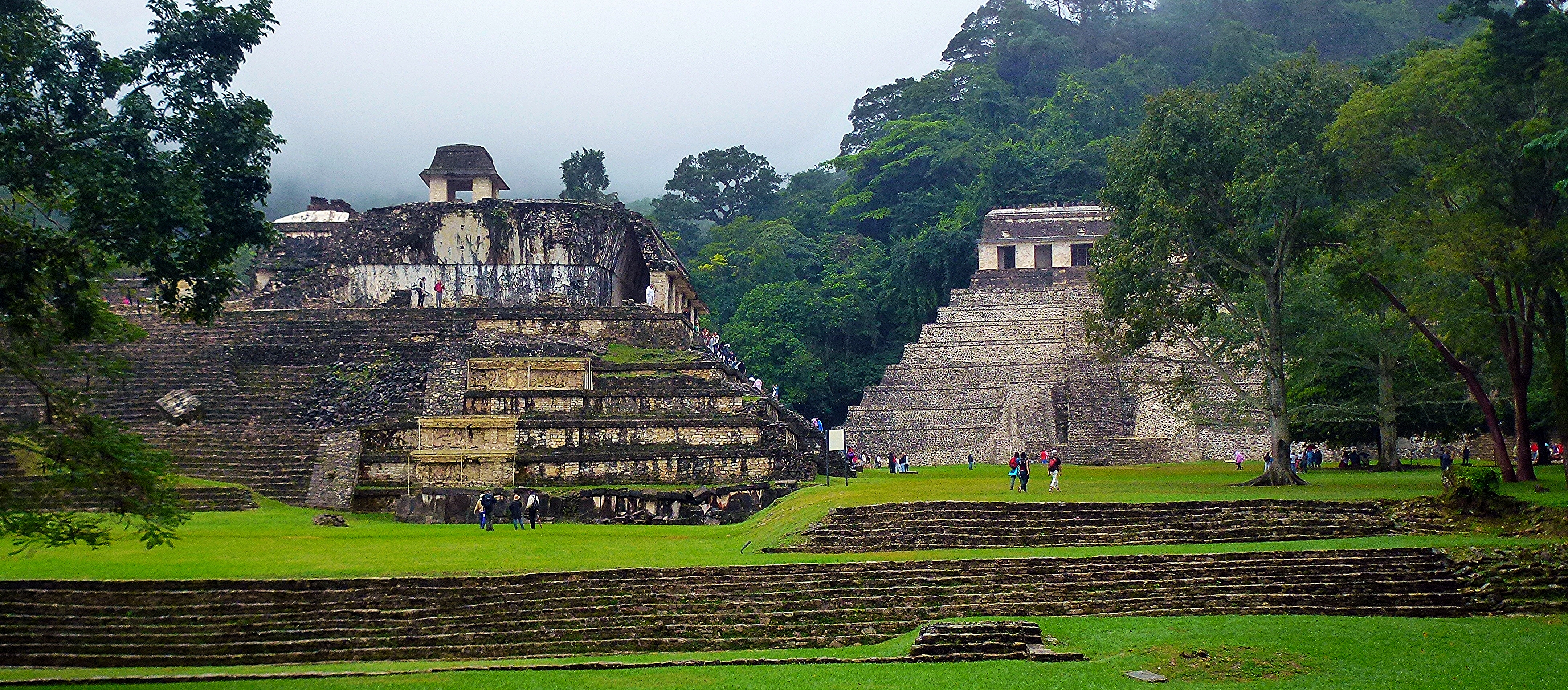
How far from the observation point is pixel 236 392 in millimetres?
26938

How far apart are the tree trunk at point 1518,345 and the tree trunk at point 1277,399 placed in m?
3.52

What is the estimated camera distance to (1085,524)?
1769 cm

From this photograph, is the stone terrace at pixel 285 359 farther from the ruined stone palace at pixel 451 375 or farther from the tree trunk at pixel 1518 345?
the tree trunk at pixel 1518 345

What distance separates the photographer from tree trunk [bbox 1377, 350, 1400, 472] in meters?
28.2

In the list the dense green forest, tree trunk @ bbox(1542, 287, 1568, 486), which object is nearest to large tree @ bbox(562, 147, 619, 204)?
the dense green forest

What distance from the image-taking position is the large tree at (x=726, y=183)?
72.5 meters

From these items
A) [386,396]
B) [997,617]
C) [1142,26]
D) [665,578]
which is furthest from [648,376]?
[1142,26]

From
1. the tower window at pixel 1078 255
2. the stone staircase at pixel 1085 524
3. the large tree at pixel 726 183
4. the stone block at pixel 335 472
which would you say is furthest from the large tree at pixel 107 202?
the large tree at pixel 726 183

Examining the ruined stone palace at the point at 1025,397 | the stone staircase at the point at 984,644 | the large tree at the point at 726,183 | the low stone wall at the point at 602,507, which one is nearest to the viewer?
the stone staircase at the point at 984,644

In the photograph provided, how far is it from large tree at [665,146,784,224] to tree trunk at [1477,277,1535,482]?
53780mm

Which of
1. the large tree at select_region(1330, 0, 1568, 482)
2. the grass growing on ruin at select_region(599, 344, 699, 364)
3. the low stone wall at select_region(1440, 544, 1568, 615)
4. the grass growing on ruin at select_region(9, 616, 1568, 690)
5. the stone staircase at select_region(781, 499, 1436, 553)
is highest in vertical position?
the large tree at select_region(1330, 0, 1568, 482)

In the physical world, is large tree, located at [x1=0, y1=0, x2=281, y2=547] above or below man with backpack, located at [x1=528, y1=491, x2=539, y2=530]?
above

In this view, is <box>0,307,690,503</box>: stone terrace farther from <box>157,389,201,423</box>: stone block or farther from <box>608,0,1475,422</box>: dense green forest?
<box>608,0,1475,422</box>: dense green forest

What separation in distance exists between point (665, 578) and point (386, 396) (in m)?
14.3
